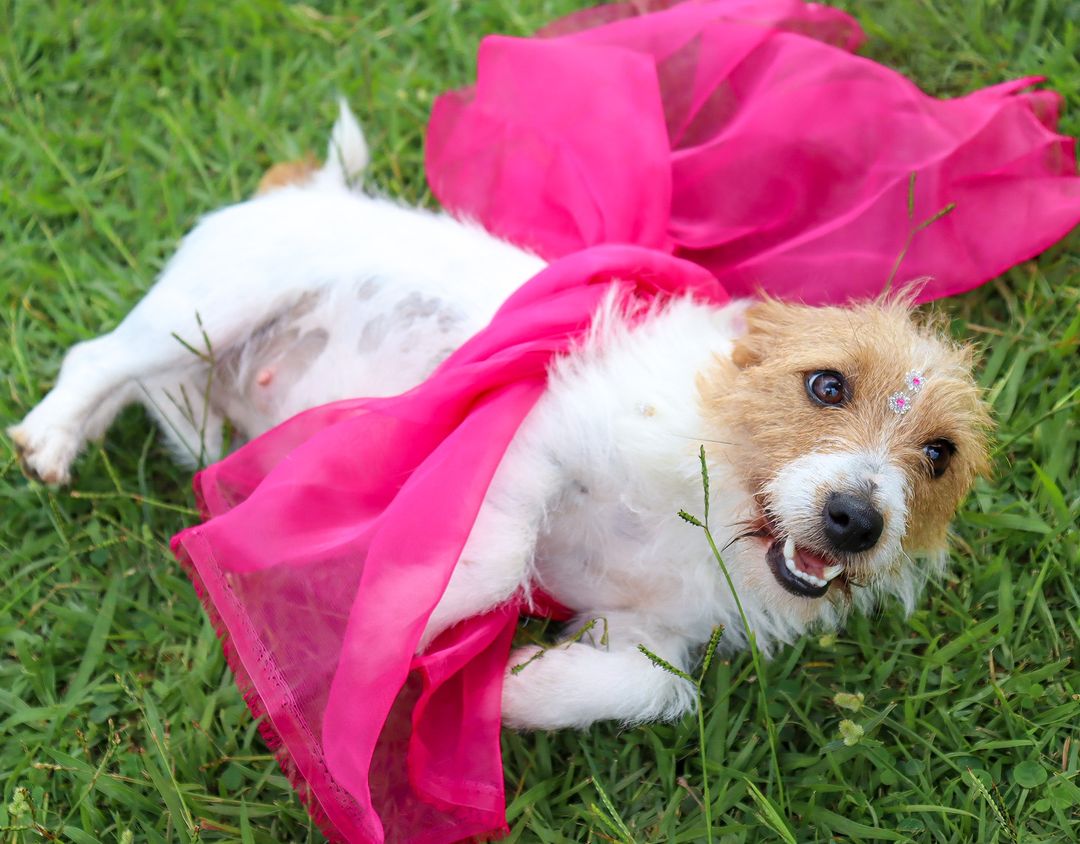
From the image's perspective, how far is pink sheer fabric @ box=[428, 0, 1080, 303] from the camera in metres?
3.46

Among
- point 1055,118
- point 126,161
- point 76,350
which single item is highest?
point 126,161

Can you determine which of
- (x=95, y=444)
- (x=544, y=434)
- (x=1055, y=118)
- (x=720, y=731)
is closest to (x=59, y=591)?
(x=95, y=444)

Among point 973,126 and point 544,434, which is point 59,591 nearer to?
point 544,434

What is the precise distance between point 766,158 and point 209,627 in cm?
264

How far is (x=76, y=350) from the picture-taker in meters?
3.57

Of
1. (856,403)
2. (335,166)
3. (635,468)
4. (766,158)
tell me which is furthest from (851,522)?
(335,166)

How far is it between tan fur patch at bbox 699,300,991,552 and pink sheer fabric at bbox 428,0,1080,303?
669 mm

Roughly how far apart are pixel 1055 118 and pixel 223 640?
12.3ft

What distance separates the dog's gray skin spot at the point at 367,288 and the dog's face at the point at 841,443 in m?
1.25

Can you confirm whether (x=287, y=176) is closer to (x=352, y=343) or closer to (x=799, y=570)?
(x=352, y=343)

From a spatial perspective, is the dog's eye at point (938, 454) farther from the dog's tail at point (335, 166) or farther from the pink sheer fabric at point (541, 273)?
the dog's tail at point (335, 166)

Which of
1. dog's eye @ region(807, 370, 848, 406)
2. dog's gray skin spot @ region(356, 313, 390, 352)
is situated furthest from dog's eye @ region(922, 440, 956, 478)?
dog's gray skin spot @ region(356, 313, 390, 352)

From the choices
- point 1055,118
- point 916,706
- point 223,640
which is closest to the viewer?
point 223,640

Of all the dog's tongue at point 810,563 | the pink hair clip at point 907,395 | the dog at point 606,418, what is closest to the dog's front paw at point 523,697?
the dog at point 606,418
